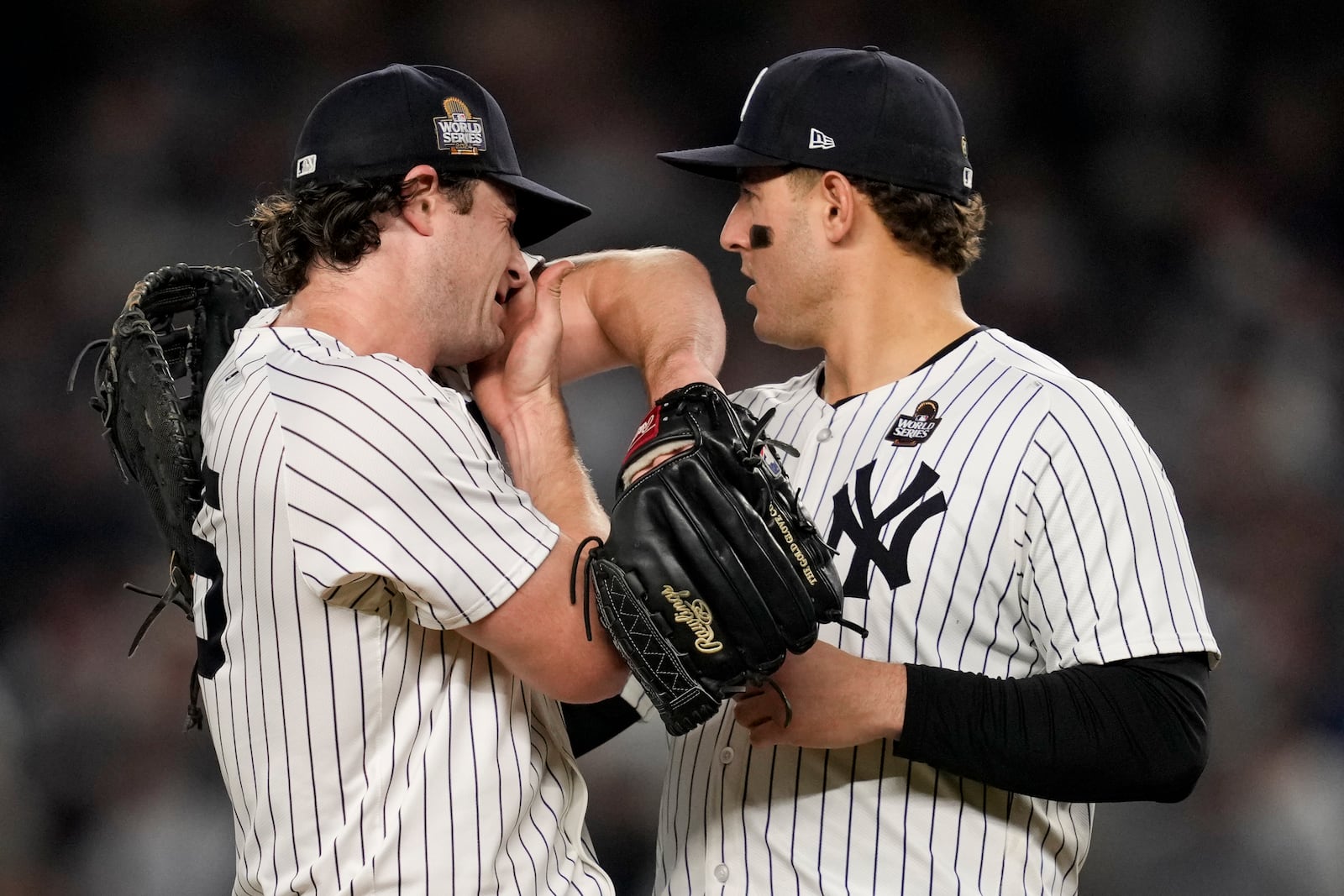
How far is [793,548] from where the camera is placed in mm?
1413

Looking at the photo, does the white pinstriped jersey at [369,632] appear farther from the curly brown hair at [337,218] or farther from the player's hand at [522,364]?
the player's hand at [522,364]

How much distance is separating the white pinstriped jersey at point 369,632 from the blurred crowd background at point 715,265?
6.90ft

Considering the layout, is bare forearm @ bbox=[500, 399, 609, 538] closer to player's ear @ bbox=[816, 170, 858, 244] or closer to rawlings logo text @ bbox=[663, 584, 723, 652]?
rawlings logo text @ bbox=[663, 584, 723, 652]

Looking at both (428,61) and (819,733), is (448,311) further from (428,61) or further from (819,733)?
(428,61)

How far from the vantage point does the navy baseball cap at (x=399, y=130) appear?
1.73 m

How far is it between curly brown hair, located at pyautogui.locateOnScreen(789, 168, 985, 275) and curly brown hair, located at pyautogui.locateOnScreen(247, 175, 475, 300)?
0.61 m

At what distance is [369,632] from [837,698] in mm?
567

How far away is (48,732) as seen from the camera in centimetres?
339

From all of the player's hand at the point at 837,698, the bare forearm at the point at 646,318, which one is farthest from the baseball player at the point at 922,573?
the bare forearm at the point at 646,318

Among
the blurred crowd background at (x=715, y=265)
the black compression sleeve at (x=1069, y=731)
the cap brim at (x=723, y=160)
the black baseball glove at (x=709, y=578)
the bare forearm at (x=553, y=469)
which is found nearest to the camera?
the black baseball glove at (x=709, y=578)

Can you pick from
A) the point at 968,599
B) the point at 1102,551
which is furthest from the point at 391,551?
the point at 1102,551

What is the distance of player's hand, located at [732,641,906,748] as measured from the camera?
1.54 m

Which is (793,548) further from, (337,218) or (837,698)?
(337,218)

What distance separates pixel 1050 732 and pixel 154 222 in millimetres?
3066
